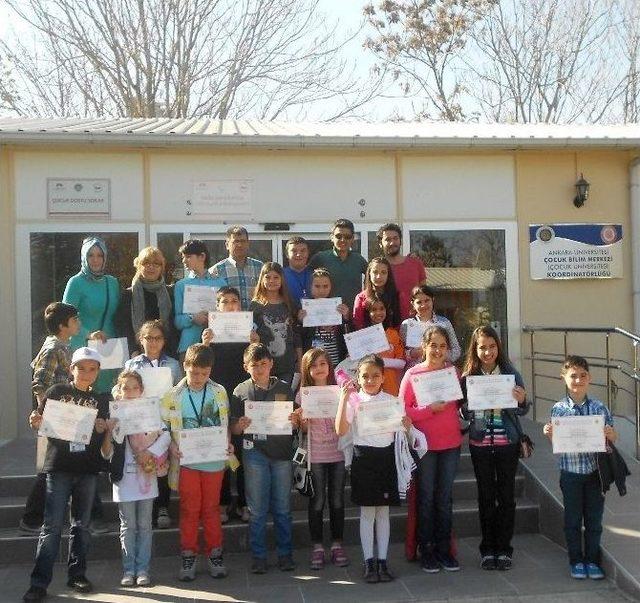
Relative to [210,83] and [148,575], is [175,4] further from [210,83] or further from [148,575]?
[148,575]

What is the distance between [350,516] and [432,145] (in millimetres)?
4454

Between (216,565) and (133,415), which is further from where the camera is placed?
(216,565)

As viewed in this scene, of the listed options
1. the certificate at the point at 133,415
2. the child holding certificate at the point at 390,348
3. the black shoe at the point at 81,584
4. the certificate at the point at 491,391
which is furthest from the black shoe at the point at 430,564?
the black shoe at the point at 81,584

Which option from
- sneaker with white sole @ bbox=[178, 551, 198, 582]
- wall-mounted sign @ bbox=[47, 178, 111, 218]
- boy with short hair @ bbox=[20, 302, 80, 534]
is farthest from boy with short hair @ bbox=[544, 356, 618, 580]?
wall-mounted sign @ bbox=[47, 178, 111, 218]

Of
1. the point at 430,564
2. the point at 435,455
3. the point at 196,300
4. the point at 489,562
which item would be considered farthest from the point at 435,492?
the point at 196,300

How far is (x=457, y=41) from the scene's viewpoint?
26.0 m

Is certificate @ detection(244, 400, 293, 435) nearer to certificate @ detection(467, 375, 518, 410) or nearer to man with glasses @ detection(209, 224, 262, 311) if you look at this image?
certificate @ detection(467, 375, 518, 410)

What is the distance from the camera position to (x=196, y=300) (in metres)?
6.28

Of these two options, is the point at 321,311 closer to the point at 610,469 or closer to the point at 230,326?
the point at 230,326

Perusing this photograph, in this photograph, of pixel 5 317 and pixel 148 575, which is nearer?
pixel 148 575

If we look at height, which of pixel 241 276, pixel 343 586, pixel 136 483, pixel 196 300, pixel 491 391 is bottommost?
pixel 343 586

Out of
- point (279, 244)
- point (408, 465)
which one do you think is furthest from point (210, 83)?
point (408, 465)

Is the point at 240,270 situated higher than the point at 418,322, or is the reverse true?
the point at 240,270

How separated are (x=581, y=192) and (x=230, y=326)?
5.20 meters
